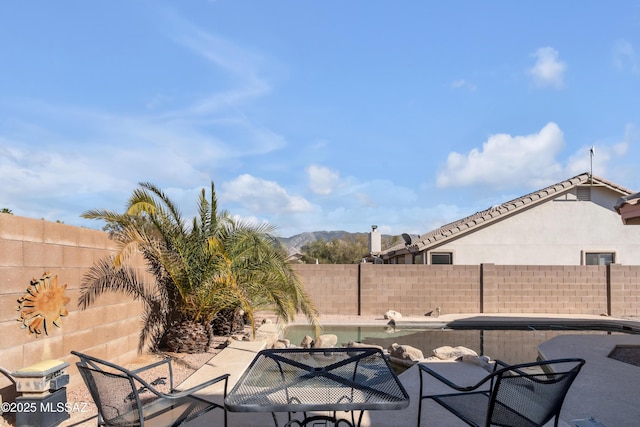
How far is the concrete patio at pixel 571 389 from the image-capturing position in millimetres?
5008

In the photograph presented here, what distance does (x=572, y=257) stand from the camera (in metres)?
19.6

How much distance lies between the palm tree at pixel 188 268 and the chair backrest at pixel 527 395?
17.1 feet

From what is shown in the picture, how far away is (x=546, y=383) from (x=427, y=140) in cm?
1200

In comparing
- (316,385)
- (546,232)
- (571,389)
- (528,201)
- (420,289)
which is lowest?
(571,389)

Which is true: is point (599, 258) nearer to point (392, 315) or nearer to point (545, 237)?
point (545, 237)

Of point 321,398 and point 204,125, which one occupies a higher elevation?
point 204,125

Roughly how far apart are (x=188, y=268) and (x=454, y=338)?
23.1 feet

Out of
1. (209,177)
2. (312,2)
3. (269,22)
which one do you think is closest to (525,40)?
(312,2)

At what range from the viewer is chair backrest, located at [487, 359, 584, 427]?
3.41 metres

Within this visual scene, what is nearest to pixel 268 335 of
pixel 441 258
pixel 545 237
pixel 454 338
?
pixel 454 338

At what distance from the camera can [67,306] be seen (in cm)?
611

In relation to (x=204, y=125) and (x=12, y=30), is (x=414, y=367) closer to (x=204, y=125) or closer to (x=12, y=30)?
(x=12, y=30)

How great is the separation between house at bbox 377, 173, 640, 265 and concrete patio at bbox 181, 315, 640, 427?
9735 mm

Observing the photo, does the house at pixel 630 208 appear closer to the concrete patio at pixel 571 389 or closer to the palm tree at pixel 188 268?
the concrete patio at pixel 571 389
